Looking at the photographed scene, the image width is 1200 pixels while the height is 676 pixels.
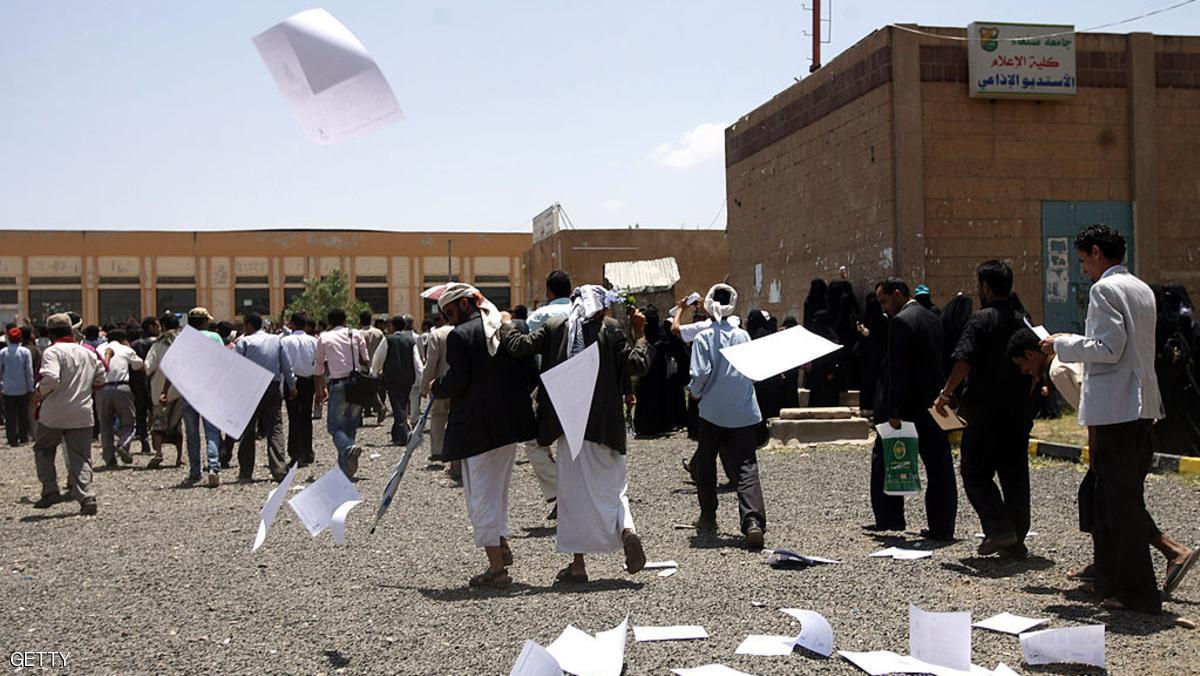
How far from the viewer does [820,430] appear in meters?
13.9

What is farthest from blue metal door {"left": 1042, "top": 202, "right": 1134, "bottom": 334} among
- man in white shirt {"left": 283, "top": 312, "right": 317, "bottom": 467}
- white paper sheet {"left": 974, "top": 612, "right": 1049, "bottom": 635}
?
white paper sheet {"left": 974, "top": 612, "right": 1049, "bottom": 635}

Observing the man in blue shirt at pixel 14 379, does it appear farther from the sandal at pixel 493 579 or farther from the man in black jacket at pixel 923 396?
the man in black jacket at pixel 923 396

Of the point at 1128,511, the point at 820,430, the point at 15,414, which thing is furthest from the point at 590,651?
the point at 15,414

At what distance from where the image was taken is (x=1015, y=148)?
54.4ft

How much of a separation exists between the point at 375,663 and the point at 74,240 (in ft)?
219

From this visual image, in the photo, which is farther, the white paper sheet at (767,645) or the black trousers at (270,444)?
the black trousers at (270,444)

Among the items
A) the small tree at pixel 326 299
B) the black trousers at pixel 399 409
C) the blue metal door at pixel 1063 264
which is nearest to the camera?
the black trousers at pixel 399 409

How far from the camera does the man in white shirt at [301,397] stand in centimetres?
1282

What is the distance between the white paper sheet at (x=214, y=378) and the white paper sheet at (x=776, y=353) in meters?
3.04

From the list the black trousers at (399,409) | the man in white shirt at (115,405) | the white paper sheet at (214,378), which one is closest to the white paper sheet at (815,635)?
the white paper sheet at (214,378)

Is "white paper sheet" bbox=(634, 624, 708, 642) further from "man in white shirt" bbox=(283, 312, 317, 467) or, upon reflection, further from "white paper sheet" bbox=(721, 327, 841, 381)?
"man in white shirt" bbox=(283, 312, 317, 467)

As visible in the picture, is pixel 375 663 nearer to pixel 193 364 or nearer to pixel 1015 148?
pixel 193 364

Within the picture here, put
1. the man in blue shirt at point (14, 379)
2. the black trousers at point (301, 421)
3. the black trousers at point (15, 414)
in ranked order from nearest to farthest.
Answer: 1. the black trousers at point (301, 421)
2. the man in blue shirt at point (14, 379)
3. the black trousers at point (15, 414)

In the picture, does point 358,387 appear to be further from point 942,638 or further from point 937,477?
point 942,638
